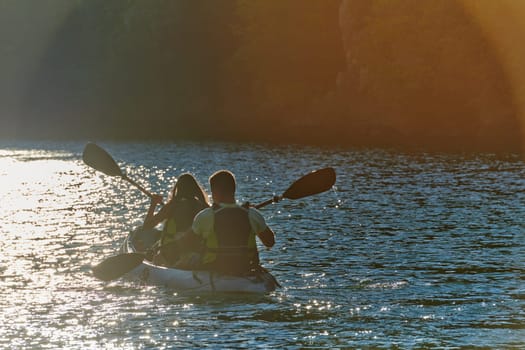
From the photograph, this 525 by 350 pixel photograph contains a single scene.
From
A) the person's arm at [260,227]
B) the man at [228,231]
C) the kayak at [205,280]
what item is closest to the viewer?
the man at [228,231]

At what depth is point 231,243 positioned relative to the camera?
16.6m

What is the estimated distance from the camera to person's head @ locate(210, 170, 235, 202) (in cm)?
1619

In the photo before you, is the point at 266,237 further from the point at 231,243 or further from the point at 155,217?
the point at 155,217

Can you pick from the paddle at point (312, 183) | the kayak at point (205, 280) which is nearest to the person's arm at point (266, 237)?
the kayak at point (205, 280)

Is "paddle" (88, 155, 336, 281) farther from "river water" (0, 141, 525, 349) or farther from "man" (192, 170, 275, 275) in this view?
"man" (192, 170, 275, 275)

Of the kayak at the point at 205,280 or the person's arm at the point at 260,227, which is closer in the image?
the person's arm at the point at 260,227

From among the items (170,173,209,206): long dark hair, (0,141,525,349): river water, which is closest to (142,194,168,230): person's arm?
(170,173,209,206): long dark hair

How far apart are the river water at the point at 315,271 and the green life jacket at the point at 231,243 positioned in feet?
1.74

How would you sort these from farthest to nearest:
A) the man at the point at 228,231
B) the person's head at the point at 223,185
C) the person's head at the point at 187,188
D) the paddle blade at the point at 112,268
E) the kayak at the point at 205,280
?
the person's head at the point at 187,188, the paddle blade at the point at 112,268, the kayak at the point at 205,280, the man at the point at 228,231, the person's head at the point at 223,185

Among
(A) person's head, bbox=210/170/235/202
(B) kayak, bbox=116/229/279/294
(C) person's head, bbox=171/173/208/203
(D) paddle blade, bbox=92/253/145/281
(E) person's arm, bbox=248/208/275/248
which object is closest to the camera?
(A) person's head, bbox=210/170/235/202

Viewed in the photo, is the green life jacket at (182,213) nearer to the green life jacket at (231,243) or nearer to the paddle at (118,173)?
the paddle at (118,173)

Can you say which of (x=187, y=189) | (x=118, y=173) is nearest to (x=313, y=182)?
(x=187, y=189)

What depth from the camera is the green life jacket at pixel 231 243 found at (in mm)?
16469

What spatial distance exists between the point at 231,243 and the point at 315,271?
3757 mm
